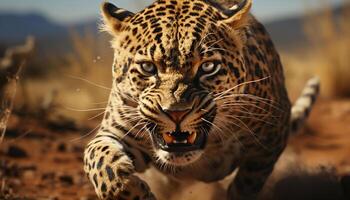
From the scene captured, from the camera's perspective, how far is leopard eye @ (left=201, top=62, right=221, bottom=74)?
4.36 metres

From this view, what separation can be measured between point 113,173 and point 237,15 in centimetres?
146

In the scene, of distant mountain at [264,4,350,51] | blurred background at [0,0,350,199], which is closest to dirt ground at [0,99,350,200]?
blurred background at [0,0,350,199]

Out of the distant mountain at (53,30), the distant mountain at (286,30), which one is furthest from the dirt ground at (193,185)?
the distant mountain at (286,30)

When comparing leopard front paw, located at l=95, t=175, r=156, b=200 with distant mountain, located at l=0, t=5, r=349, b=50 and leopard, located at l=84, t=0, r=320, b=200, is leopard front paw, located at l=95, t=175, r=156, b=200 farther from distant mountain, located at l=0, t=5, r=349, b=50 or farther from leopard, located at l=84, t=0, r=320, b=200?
distant mountain, located at l=0, t=5, r=349, b=50

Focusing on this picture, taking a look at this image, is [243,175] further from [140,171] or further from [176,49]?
[176,49]

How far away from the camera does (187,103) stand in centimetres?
403

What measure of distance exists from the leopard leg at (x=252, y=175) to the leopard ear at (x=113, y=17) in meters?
1.54

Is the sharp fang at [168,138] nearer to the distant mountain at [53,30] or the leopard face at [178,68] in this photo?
the leopard face at [178,68]

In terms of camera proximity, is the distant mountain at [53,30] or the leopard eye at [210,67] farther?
the distant mountain at [53,30]

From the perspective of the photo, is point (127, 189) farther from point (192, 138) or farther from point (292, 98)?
point (292, 98)

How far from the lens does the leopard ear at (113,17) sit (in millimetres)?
4773

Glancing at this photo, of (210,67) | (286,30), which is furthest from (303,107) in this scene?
(286,30)

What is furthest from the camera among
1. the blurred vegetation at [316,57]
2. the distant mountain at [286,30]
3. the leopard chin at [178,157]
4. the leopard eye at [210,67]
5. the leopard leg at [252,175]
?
the distant mountain at [286,30]

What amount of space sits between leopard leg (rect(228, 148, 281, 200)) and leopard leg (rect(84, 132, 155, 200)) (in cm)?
123
